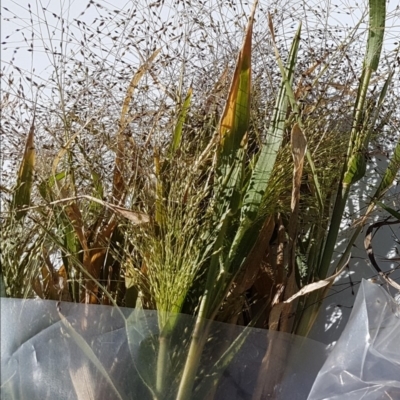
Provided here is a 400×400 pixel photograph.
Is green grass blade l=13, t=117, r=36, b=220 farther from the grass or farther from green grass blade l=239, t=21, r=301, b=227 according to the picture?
green grass blade l=239, t=21, r=301, b=227

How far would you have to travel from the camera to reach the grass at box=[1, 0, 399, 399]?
2.13 ft

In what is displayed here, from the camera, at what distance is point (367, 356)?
2.14 feet

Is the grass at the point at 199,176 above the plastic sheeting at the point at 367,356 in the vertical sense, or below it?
above

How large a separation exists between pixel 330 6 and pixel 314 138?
160mm

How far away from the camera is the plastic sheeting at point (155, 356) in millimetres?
650

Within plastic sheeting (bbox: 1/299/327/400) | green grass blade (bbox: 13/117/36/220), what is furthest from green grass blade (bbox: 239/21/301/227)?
green grass blade (bbox: 13/117/36/220)

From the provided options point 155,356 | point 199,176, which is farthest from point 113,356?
point 199,176

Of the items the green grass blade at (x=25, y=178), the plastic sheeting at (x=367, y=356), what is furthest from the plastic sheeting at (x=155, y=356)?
the green grass blade at (x=25, y=178)

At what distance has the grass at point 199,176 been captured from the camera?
0.65m

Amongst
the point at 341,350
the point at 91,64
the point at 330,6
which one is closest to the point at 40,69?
the point at 91,64

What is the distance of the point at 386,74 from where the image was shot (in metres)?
0.73

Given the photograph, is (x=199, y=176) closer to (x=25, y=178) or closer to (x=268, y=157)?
(x=268, y=157)

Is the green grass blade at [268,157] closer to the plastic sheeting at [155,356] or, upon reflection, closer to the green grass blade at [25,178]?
the plastic sheeting at [155,356]

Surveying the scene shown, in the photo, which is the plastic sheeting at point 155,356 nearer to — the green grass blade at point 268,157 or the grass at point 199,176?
the grass at point 199,176
